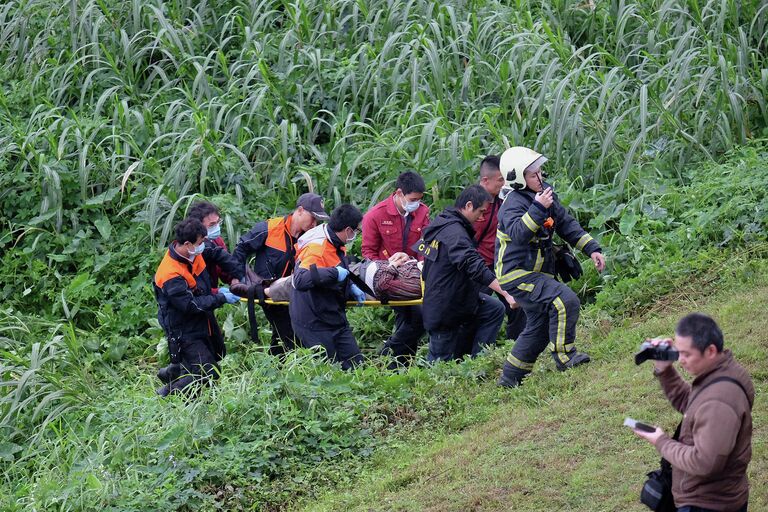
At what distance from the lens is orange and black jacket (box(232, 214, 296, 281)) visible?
8.83 meters

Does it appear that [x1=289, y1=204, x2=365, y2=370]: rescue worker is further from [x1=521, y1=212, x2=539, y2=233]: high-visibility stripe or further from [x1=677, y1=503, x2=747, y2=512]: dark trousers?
[x1=677, y1=503, x2=747, y2=512]: dark trousers

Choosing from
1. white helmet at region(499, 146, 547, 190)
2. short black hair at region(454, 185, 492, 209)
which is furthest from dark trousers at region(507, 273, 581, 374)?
short black hair at region(454, 185, 492, 209)

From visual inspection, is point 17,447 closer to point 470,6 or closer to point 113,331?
point 113,331

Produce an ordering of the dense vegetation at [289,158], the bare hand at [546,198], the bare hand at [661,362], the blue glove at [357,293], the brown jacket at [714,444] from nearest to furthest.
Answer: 1. the brown jacket at [714,444]
2. the bare hand at [661,362]
3. the bare hand at [546,198]
4. the dense vegetation at [289,158]
5. the blue glove at [357,293]

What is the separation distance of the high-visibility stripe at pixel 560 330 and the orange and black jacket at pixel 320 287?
1.78 metres

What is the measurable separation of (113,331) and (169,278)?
2613 mm

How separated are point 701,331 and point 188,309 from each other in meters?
4.73

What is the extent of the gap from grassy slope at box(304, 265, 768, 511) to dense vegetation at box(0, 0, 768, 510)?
0.43 meters

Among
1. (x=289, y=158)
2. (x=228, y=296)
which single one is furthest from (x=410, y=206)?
(x=289, y=158)

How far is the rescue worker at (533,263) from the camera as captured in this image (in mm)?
6938

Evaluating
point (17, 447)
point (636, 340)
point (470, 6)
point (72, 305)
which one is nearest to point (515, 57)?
point (470, 6)

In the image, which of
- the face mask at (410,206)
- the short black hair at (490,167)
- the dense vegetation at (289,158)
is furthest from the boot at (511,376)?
the face mask at (410,206)

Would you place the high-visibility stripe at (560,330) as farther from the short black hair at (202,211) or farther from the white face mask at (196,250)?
the short black hair at (202,211)

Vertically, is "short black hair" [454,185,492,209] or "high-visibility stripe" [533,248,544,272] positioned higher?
"short black hair" [454,185,492,209]
